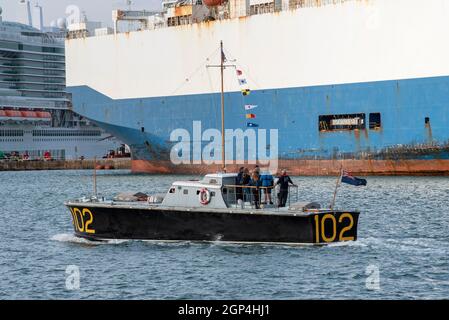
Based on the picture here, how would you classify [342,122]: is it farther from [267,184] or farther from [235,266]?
[235,266]

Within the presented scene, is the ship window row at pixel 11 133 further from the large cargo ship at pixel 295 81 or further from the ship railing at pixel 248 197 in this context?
the ship railing at pixel 248 197

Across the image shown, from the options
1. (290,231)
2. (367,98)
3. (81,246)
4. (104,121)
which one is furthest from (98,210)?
(104,121)

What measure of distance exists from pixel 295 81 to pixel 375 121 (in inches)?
211

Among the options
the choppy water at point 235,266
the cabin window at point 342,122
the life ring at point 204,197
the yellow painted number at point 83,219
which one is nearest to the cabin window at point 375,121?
the cabin window at point 342,122

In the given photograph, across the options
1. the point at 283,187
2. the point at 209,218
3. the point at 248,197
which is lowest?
the point at 209,218

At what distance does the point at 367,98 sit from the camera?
49.9 metres

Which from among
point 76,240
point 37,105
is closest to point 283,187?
point 76,240

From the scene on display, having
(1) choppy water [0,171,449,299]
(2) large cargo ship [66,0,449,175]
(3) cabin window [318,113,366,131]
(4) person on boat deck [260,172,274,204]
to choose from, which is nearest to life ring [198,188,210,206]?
(1) choppy water [0,171,449,299]

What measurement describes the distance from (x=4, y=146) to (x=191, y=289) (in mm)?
85929

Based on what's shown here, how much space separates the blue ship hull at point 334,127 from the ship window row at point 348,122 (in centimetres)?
6

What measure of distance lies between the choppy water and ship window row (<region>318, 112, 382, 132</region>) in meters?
18.2

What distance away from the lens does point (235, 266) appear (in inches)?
857

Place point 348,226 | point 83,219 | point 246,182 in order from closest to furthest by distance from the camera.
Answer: point 348,226
point 246,182
point 83,219

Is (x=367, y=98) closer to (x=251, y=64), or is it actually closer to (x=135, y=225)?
(x=251, y=64)
